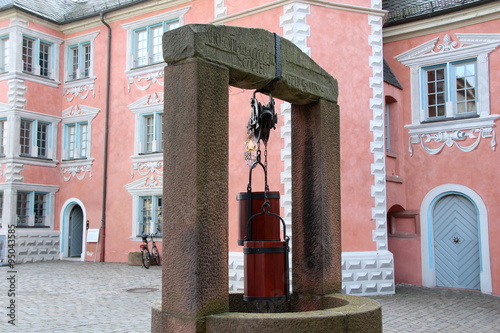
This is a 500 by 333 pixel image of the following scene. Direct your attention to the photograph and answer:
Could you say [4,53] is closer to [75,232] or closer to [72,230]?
[72,230]

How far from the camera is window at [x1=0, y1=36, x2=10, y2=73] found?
19719mm

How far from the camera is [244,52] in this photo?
194 inches

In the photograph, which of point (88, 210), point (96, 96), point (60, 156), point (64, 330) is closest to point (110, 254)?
point (88, 210)

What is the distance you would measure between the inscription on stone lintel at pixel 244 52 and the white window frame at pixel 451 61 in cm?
961

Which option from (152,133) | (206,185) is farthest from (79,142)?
(206,185)

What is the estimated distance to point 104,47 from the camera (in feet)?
65.1

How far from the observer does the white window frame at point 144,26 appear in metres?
17.9

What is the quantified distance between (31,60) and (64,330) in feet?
46.1

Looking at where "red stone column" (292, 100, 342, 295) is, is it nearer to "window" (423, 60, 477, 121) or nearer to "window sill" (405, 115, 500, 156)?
"window sill" (405, 115, 500, 156)

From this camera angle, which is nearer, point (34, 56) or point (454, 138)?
point (454, 138)

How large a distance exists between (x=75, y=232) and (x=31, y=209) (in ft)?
5.97

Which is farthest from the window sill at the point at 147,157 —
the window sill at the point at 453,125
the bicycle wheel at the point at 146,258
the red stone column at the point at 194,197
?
the red stone column at the point at 194,197

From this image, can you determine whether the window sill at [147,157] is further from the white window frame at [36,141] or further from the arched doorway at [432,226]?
the arched doorway at [432,226]

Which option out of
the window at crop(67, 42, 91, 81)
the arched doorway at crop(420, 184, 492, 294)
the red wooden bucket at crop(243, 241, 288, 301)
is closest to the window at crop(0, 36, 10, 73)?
the window at crop(67, 42, 91, 81)
